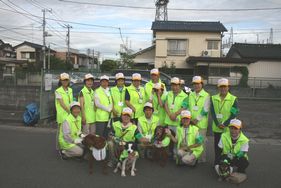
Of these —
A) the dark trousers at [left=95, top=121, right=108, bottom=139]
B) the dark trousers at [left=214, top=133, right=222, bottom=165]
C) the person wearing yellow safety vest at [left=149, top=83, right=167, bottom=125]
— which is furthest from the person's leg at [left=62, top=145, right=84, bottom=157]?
the dark trousers at [left=214, top=133, right=222, bottom=165]

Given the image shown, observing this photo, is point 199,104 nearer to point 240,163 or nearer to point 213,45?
point 240,163

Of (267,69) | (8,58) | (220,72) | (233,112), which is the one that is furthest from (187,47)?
(8,58)

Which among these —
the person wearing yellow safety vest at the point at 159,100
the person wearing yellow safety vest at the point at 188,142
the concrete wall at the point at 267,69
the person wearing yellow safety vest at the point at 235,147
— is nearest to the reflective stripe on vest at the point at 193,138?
the person wearing yellow safety vest at the point at 188,142

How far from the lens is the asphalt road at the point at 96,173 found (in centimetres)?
561

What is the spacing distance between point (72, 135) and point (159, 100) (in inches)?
78.3

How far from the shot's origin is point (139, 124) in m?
6.93

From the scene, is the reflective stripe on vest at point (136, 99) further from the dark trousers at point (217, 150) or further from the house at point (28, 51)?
the house at point (28, 51)

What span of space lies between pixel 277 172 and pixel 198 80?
235 centimetres

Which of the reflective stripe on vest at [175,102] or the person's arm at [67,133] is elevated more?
the reflective stripe on vest at [175,102]

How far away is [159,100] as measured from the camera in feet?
23.9

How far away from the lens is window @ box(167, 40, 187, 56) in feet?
112

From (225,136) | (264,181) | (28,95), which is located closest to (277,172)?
(264,181)

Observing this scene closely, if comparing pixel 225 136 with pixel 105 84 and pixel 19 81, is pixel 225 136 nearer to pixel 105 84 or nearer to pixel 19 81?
pixel 105 84

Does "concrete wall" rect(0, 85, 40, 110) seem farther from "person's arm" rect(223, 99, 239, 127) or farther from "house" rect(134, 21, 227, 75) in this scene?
"house" rect(134, 21, 227, 75)
